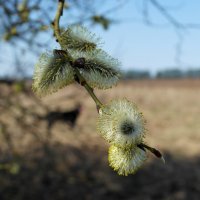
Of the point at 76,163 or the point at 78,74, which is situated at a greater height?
the point at 78,74

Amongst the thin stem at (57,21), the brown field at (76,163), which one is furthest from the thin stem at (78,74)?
the brown field at (76,163)

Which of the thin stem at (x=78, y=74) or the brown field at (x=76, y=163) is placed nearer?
the thin stem at (x=78, y=74)

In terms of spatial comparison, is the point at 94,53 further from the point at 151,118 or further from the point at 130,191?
the point at 151,118

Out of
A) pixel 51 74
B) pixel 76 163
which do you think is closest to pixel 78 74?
pixel 51 74

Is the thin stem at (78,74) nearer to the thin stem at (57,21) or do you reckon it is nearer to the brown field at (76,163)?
the thin stem at (57,21)

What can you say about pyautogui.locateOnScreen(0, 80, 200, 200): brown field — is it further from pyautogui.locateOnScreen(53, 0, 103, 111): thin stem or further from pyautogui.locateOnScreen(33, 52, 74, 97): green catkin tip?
pyautogui.locateOnScreen(33, 52, 74, 97): green catkin tip

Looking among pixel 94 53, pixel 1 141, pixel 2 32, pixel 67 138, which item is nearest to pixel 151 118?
pixel 67 138

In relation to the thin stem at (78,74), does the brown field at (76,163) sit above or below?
below

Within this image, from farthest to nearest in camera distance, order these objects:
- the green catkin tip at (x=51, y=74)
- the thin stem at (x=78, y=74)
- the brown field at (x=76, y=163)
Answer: the brown field at (x=76, y=163)
the green catkin tip at (x=51, y=74)
the thin stem at (x=78, y=74)

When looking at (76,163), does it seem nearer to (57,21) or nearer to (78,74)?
(57,21)

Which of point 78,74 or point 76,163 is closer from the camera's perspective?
point 78,74

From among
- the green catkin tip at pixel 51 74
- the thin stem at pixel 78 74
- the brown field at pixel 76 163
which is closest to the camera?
the thin stem at pixel 78 74
